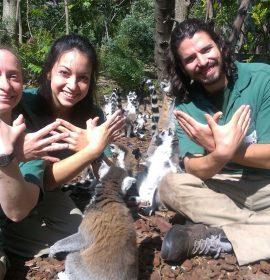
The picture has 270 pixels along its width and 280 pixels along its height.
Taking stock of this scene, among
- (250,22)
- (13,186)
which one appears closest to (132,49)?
(250,22)

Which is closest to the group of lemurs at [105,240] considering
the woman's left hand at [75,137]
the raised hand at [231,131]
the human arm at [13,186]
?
the woman's left hand at [75,137]

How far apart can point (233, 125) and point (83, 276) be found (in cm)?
104

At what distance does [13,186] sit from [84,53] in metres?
1.00

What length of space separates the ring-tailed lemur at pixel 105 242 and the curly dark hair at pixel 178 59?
0.73m

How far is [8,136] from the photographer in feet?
5.39

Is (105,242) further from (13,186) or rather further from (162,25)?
(162,25)

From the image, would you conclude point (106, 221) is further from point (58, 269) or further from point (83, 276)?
point (58, 269)

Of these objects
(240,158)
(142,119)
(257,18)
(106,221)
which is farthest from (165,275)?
(257,18)

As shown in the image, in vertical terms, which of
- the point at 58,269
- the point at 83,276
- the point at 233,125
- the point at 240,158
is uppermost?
the point at 233,125

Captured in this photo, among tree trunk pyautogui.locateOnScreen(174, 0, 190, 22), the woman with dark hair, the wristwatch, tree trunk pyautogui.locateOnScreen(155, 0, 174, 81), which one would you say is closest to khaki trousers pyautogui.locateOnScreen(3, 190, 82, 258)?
the woman with dark hair

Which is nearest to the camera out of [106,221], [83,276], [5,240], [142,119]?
[83,276]

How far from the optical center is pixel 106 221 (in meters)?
2.03

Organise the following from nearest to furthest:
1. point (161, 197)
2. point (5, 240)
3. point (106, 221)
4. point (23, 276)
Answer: point (106, 221) → point (23, 276) → point (5, 240) → point (161, 197)

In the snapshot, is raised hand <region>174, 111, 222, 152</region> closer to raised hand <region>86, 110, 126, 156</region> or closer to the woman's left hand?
raised hand <region>86, 110, 126, 156</region>
